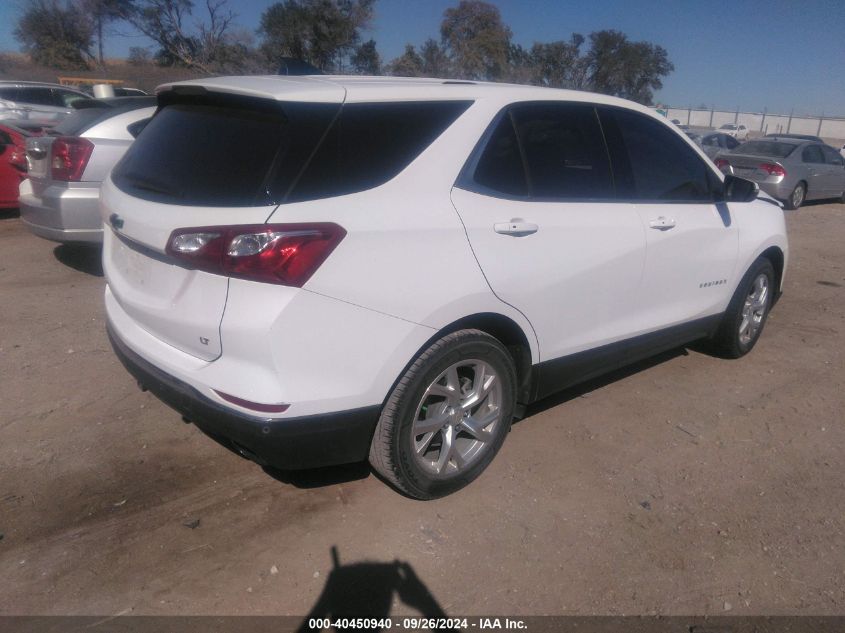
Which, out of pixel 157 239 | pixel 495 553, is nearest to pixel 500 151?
pixel 157 239

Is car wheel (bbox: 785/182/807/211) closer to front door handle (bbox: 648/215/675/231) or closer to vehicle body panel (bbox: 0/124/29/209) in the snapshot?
front door handle (bbox: 648/215/675/231)

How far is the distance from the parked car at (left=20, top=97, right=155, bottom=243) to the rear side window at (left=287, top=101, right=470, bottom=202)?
409 cm

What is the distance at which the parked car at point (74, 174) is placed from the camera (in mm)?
5859

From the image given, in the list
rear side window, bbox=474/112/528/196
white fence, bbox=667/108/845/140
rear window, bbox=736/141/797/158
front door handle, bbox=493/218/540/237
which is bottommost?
white fence, bbox=667/108/845/140

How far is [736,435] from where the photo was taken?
393 centimetres

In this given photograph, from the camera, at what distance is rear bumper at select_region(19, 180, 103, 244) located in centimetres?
584

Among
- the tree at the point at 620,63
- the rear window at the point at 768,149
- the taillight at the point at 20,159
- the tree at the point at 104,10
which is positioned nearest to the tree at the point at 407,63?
the tree at the point at 620,63

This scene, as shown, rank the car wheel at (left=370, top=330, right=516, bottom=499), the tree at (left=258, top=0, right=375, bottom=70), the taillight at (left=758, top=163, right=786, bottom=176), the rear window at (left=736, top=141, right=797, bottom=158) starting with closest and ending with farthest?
the car wheel at (left=370, top=330, right=516, bottom=499)
the taillight at (left=758, top=163, right=786, bottom=176)
the rear window at (left=736, top=141, right=797, bottom=158)
the tree at (left=258, top=0, right=375, bottom=70)

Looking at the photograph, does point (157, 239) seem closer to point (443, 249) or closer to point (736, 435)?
point (443, 249)

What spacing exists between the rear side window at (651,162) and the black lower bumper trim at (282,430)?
6.61 feet

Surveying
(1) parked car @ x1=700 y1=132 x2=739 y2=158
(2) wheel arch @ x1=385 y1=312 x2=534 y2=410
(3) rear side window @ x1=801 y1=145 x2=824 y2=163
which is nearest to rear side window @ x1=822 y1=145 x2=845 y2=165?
(3) rear side window @ x1=801 y1=145 x2=824 y2=163

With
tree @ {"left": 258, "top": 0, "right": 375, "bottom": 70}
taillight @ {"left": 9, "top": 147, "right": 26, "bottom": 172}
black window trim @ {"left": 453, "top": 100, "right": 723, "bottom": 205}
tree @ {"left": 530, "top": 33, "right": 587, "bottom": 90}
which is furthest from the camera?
tree @ {"left": 530, "top": 33, "right": 587, "bottom": 90}

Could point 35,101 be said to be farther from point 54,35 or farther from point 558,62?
point 54,35

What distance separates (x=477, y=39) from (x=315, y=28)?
26.2ft
